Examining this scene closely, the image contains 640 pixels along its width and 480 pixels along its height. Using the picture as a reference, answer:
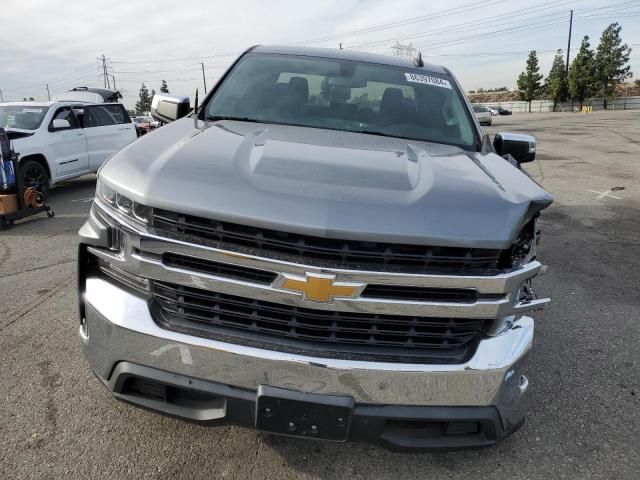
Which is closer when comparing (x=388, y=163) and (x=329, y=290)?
(x=329, y=290)

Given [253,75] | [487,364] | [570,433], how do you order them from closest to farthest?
[487,364] → [570,433] → [253,75]

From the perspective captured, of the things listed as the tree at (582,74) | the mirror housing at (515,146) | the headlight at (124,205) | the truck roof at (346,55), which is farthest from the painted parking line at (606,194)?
the tree at (582,74)

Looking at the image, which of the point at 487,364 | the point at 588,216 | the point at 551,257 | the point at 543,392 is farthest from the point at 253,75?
the point at 588,216

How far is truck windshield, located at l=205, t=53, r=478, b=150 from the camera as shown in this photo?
2980mm

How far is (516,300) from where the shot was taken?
1.92m

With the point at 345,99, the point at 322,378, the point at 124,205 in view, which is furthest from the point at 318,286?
the point at 345,99

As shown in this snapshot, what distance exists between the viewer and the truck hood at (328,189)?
173 centimetres

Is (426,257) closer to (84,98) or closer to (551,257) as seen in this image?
(551,257)

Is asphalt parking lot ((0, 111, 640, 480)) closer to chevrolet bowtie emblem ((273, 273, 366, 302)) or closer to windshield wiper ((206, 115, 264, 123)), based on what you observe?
chevrolet bowtie emblem ((273, 273, 366, 302))

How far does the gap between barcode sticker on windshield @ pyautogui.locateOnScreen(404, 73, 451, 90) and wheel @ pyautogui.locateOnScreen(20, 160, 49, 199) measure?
7037 mm

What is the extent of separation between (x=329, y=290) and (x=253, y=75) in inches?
81.3

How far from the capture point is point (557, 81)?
67.8m

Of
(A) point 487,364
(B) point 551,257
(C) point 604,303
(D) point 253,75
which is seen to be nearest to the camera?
(A) point 487,364

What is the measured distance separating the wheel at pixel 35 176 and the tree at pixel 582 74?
70771mm
